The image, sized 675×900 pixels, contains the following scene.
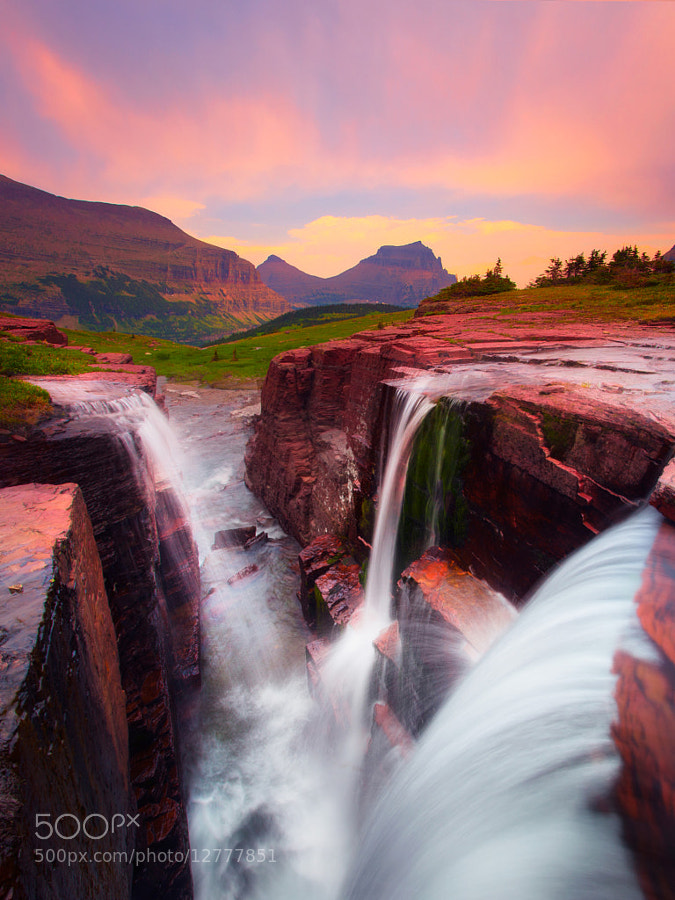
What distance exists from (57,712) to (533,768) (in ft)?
11.7

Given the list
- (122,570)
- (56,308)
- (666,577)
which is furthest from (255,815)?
(56,308)

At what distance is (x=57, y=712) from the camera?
2.62 m

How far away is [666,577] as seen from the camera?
280 centimetres

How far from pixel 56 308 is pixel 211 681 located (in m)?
194

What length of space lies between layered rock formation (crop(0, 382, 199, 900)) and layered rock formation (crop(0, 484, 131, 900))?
0.50 metres

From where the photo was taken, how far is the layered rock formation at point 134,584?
15.9ft

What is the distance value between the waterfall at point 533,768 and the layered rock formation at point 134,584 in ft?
9.05

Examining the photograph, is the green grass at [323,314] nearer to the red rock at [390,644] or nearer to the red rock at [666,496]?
the red rock at [390,644]

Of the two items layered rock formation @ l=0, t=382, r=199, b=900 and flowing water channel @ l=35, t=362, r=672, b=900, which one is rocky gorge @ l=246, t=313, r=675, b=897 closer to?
flowing water channel @ l=35, t=362, r=672, b=900

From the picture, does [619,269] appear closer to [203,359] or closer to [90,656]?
[90,656]

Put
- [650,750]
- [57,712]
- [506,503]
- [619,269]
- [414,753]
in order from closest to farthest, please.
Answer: [650,750], [57,712], [414,753], [506,503], [619,269]

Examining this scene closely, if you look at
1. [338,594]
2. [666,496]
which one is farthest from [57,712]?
[338,594]

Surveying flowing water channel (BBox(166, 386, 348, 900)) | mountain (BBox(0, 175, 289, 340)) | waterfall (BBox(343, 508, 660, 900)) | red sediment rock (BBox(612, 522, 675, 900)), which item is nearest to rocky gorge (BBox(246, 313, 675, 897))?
red sediment rock (BBox(612, 522, 675, 900))

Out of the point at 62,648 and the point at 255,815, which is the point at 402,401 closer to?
the point at 62,648
